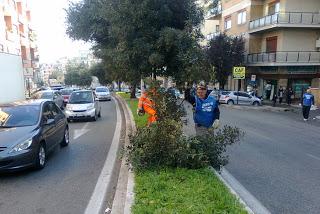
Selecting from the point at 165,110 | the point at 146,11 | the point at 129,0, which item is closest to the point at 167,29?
the point at 146,11

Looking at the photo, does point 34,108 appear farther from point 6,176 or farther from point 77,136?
point 77,136

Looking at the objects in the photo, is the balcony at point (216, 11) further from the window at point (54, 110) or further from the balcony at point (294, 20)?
the window at point (54, 110)

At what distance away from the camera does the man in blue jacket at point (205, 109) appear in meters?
6.68

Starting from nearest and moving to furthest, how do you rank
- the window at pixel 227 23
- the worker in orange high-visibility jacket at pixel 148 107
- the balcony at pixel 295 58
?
1. the worker in orange high-visibility jacket at pixel 148 107
2. the balcony at pixel 295 58
3. the window at pixel 227 23

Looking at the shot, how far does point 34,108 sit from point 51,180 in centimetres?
236

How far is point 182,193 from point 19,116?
15.4ft

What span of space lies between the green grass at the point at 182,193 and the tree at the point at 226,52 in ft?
99.2

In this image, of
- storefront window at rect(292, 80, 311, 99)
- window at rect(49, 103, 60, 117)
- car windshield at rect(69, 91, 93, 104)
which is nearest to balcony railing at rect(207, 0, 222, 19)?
storefront window at rect(292, 80, 311, 99)

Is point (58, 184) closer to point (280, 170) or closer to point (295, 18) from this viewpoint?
point (280, 170)

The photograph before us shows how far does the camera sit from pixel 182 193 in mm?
Answer: 4723

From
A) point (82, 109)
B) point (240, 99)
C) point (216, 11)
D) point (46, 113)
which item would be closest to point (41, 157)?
point (46, 113)

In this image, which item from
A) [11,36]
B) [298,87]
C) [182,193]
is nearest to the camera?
[182,193]

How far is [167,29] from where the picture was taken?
9391 millimetres

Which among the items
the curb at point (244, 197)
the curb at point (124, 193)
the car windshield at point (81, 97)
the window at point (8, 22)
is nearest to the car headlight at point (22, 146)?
the curb at point (124, 193)
